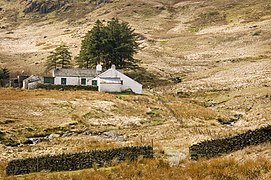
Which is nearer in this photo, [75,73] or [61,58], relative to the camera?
[75,73]

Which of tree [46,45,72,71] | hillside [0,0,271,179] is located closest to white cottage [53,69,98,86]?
hillside [0,0,271,179]

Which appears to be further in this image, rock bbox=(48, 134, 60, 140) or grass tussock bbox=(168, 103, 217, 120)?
grass tussock bbox=(168, 103, 217, 120)

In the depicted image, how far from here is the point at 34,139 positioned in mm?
43594

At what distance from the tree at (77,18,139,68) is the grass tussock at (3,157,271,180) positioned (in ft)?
234

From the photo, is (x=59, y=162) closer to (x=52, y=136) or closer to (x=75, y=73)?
(x=52, y=136)

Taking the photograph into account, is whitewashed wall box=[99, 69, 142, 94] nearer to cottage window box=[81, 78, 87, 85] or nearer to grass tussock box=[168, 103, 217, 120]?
cottage window box=[81, 78, 87, 85]

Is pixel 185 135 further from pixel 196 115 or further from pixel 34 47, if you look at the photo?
pixel 34 47

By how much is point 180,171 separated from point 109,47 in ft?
251

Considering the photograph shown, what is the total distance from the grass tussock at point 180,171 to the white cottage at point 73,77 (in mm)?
61036

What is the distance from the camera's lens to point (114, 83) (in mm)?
78250

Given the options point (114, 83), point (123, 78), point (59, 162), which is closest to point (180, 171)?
Answer: point (59, 162)

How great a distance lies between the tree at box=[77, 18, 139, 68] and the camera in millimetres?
97375

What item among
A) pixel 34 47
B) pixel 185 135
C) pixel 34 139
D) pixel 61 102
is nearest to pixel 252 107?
pixel 185 135

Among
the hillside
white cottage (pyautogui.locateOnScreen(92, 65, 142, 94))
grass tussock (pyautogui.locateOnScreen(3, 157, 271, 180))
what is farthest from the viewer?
white cottage (pyautogui.locateOnScreen(92, 65, 142, 94))
